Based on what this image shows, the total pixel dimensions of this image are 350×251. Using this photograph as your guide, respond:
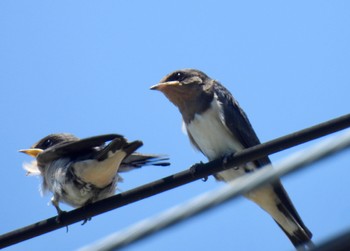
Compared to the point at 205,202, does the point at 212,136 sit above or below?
below

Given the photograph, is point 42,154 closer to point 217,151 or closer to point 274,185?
point 217,151

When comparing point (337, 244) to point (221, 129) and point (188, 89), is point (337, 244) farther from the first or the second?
point (188, 89)

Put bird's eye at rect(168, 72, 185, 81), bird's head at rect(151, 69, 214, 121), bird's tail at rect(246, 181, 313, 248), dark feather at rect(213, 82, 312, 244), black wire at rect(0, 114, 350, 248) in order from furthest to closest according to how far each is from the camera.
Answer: bird's eye at rect(168, 72, 185, 81) → bird's head at rect(151, 69, 214, 121) → dark feather at rect(213, 82, 312, 244) → bird's tail at rect(246, 181, 313, 248) → black wire at rect(0, 114, 350, 248)

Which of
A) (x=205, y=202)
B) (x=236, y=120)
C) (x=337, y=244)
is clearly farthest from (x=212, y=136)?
(x=337, y=244)

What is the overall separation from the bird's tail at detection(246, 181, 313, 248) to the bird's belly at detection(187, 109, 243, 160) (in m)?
0.51

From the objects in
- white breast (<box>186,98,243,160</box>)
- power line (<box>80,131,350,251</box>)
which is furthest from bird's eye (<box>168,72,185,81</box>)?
power line (<box>80,131,350,251</box>)

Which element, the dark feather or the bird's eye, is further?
the bird's eye

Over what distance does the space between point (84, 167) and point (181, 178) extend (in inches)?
65.5

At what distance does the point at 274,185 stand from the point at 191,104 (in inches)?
46.7

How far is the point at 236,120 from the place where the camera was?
7027 mm

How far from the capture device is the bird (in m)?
6.79

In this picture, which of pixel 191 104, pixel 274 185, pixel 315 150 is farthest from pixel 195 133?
pixel 315 150

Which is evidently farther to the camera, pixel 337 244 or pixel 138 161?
pixel 138 161

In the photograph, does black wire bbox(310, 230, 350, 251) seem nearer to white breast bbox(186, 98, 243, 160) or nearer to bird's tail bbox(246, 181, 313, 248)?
bird's tail bbox(246, 181, 313, 248)
